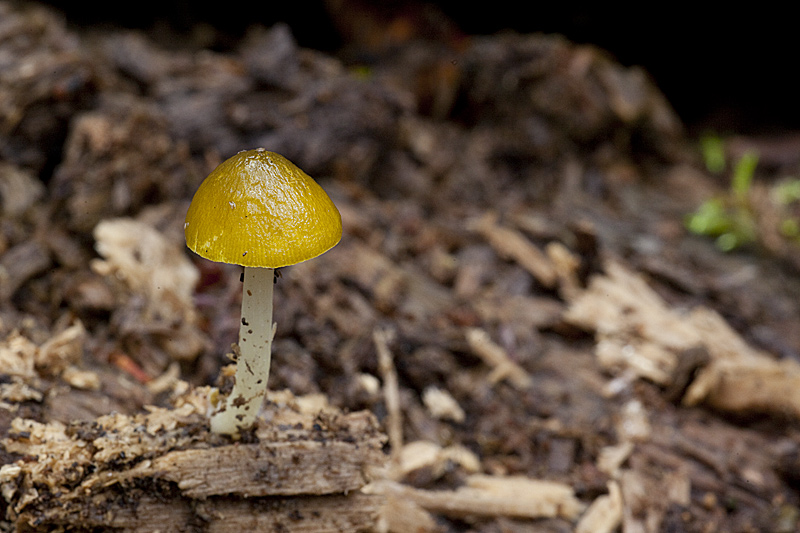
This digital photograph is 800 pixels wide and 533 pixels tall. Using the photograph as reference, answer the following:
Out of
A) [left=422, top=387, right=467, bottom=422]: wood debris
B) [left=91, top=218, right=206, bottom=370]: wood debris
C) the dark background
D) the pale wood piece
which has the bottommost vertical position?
the pale wood piece

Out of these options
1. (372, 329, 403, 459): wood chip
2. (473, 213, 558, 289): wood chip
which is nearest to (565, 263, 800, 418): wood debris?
(473, 213, 558, 289): wood chip

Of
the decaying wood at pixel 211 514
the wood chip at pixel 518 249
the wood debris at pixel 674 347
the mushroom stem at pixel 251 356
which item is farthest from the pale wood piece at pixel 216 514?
the wood chip at pixel 518 249

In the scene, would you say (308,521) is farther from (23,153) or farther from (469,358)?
(23,153)

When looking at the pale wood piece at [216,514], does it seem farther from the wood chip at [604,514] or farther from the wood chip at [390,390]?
the wood chip at [604,514]

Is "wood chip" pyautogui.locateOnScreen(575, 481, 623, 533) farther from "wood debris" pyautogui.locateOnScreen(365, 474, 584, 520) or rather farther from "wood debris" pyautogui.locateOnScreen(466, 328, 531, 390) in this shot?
"wood debris" pyautogui.locateOnScreen(466, 328, 531, 390)

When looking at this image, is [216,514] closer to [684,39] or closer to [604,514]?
[604,514]

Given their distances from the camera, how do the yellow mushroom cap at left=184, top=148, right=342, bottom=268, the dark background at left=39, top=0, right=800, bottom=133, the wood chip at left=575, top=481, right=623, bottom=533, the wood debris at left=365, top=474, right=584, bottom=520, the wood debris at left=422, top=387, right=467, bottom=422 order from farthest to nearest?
1. the dark background at left=39, top=0, right=800, bottom=133
2. the wood debris at left=422, top=387, right=467, bottom=422
3. the wood chip at left=575, top=481, right=623, bottom=533
4. the wood debris at left=365, top=474, right=584, bottom=520
5. the yellow mushroom cap at left=184, top=148, right=342, bottom=268
